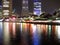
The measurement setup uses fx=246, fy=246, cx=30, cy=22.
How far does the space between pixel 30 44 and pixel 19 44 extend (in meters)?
0.53

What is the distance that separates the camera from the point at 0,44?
11.5 m

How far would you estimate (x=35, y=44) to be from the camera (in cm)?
1168

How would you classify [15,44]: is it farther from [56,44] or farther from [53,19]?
[53,19]

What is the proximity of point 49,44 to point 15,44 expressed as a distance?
5.32 ft

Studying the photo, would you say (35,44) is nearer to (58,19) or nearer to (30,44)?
(30,44)

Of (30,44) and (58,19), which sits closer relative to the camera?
(30,44)

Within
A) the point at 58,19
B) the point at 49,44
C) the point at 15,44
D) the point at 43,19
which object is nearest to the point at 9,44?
the point at 15,44

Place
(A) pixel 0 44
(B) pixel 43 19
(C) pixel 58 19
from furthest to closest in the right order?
(B) pixel 43 19 → (C) pixel 58 19 → (A) pixel 0 44

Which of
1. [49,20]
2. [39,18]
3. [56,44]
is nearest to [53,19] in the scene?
[49,20]

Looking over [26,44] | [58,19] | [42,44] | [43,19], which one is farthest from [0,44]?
[43,19]

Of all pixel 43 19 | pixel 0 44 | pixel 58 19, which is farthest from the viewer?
pixel 43 19

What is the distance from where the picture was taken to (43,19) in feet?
256

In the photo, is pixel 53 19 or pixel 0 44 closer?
pixel 0 44

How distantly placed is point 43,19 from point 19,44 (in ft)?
218
